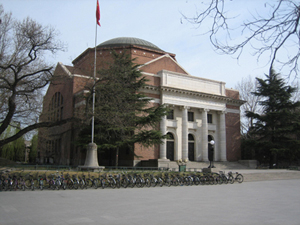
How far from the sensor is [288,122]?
1582 inches

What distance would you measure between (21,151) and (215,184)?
135 ft

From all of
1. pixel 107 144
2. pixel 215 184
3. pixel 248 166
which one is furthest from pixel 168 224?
pixel 248 166

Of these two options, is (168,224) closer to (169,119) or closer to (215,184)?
(215,184)

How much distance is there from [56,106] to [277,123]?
33.3 metres

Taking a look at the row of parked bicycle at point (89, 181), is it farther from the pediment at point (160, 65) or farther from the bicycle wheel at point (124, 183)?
the pediment at point (160, 65)

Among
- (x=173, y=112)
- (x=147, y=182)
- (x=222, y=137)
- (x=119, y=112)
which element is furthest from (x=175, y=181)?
(x=222, y=137)

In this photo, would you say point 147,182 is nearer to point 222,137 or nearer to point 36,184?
point 36,184

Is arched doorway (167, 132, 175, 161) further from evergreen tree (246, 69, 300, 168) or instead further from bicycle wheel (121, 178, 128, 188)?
bicycle wheel (121, 178, 128, 188)

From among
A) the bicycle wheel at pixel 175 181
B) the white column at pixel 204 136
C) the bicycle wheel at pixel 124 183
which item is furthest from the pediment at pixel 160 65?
the bicycle wheel at pixel 124 183

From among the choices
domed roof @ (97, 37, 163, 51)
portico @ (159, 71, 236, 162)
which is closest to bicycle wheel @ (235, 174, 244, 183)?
portico @ (159, 71, 236, 162)

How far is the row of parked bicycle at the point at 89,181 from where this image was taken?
1606cm

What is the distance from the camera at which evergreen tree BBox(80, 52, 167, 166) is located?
22703 millimetres

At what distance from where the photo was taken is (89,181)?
19.0m

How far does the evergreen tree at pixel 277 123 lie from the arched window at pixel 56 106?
28.0 metres
